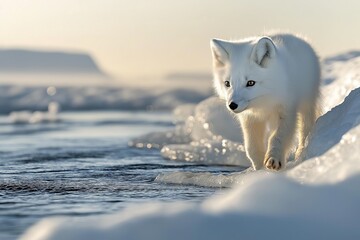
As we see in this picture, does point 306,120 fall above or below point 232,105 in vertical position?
below

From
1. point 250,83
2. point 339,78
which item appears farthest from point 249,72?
point 339,78

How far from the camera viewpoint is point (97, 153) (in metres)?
8.74

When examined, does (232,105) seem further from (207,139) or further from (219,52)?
(207,139)

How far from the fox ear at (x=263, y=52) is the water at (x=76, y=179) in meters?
1.02

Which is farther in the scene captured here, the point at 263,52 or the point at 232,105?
the point at 263,52

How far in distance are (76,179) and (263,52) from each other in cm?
186

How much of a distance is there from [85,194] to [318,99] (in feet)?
7.61

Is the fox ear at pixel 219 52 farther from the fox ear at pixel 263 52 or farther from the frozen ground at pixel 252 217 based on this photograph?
the frozen ground at pixel 252 217

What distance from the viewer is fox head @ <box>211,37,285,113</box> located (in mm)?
5594

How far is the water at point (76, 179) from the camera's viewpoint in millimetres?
4664

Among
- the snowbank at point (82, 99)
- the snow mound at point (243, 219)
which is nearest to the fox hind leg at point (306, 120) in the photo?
the snow mound at point (243, 219)

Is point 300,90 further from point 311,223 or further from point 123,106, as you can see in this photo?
point 123,106

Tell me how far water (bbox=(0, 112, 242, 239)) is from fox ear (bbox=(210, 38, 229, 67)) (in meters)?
1.02

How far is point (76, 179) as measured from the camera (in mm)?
6238
